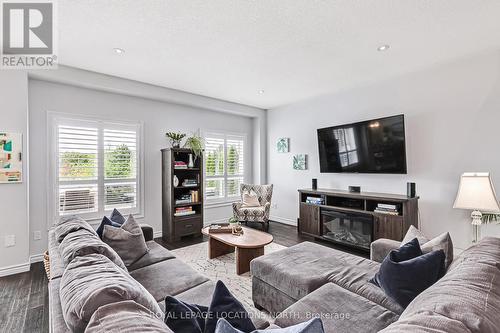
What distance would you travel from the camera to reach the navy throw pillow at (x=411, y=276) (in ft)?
4.66

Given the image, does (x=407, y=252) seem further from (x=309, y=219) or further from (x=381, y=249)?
(x=309, y=219)

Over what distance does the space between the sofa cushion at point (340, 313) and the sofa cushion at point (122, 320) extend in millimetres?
867

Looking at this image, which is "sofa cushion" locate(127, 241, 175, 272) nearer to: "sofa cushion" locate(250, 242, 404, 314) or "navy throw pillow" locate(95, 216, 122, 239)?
"navy throw pillow" locate(95, 216, 122, 239)

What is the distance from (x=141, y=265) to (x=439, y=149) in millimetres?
4079

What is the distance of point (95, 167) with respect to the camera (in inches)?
155

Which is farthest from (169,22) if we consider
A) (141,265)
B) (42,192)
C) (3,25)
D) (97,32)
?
(42,192)

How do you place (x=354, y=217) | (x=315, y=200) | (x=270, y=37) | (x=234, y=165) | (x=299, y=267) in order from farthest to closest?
1. (x=234, y=165)
2. (x=315, y=200)
3. (x=354, y=217)
4. (x=270, y=37)
5. (x=299, y=267)

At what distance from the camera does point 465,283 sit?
103 cm

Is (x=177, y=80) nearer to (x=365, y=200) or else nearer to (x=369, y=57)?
(x=369, y=57)

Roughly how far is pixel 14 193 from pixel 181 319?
3.44 meters

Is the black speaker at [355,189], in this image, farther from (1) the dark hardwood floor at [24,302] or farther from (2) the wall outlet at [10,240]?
(2) the wall outlet at [10,240]

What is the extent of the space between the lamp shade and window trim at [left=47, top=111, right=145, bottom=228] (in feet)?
15.1

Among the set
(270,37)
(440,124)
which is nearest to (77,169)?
(270,37)

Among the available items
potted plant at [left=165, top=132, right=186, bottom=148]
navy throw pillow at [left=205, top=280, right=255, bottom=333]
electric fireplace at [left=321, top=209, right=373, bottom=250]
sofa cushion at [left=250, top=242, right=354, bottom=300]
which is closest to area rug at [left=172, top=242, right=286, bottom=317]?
sofa cushion at [left=250, top=242, right=354, bottom=300]
